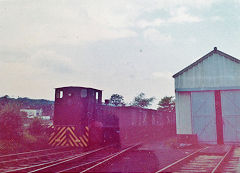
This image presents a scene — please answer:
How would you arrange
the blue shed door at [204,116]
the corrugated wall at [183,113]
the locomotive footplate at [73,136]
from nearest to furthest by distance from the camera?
the locomotive footplate at [73,136]
the blue shed door at [204,116]
the corrugated wall at [183,113]

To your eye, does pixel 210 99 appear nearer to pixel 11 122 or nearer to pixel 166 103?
pixel 11 122

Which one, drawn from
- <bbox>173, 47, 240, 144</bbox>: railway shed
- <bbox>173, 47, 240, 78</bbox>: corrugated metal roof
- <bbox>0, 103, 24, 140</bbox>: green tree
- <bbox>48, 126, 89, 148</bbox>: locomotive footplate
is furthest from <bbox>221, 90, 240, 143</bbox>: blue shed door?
<bbox>0, 103, 24, 140</bbox>: green tree

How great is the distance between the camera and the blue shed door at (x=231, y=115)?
15148 mm

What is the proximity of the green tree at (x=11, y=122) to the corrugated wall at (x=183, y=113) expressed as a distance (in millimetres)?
10023

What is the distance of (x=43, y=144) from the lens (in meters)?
15.0

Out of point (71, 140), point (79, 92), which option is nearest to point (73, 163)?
point (71, 140)

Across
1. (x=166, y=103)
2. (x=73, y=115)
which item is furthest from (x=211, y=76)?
(x=166, y=103)

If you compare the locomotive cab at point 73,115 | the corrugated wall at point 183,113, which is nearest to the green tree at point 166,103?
the corrugated wall at point 183,113

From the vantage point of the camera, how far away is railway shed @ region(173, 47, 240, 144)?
15.3m

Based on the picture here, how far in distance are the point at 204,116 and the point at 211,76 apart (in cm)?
264

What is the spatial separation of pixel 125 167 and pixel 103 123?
6.51 meters

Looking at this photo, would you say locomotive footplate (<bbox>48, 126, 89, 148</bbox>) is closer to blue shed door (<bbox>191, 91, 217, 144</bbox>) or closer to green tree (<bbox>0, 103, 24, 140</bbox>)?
green tree (<bbox>0, 103, 24, 140</bbox>)

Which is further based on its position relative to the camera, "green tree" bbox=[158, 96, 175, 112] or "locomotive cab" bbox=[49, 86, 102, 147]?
"green tree" bbox=[158, 96, 175, 112]

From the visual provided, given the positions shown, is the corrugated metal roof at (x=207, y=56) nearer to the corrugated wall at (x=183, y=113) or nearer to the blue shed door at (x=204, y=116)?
the corrugated wall at (x=183, y=113)
